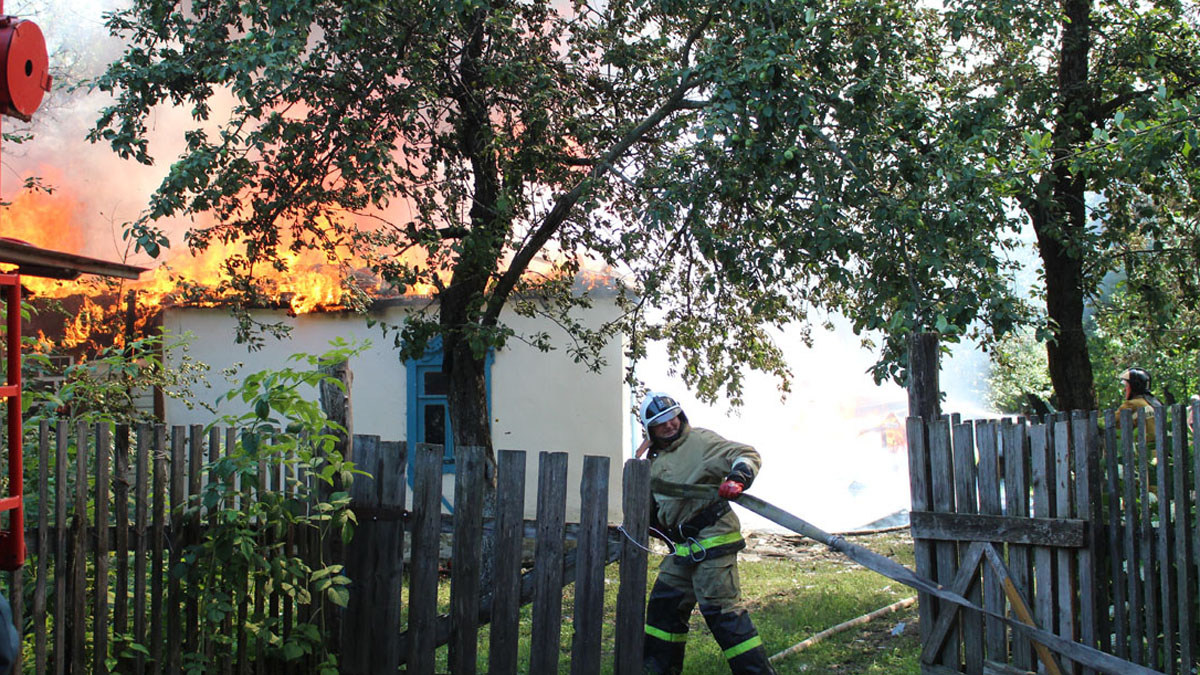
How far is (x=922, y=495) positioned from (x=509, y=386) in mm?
7356

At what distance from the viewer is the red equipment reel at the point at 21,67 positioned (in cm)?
367

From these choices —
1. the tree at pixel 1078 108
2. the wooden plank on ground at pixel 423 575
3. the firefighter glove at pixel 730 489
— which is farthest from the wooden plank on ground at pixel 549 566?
the tree at pixel 1078 108

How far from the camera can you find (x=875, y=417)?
842 inches

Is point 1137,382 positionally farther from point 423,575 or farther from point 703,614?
point 423,575

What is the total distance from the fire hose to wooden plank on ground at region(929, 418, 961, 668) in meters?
0.11

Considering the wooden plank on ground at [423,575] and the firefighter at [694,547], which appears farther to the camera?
the firefighter at [694,547]

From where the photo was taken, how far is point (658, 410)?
6094 millimetres

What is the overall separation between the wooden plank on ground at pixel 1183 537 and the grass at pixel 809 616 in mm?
2287

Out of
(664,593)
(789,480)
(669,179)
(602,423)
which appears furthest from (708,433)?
(789,480)

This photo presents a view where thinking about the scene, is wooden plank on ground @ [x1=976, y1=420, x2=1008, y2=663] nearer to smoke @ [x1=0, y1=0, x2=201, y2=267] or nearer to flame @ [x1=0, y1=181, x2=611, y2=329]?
flame @ [x1=0, y1=181, x2=611, y2=329]

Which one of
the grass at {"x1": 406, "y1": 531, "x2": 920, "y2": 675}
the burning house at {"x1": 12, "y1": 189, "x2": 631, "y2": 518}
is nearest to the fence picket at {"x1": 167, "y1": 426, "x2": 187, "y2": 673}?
the grass at {"x1": 406, "y1": 531, "x2": 920, "y2": 675}

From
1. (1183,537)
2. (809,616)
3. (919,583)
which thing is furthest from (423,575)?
(809,616)

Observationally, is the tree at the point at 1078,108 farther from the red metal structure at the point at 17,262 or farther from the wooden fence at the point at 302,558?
the red metal structure at the point at 17,262

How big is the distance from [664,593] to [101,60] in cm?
1693
